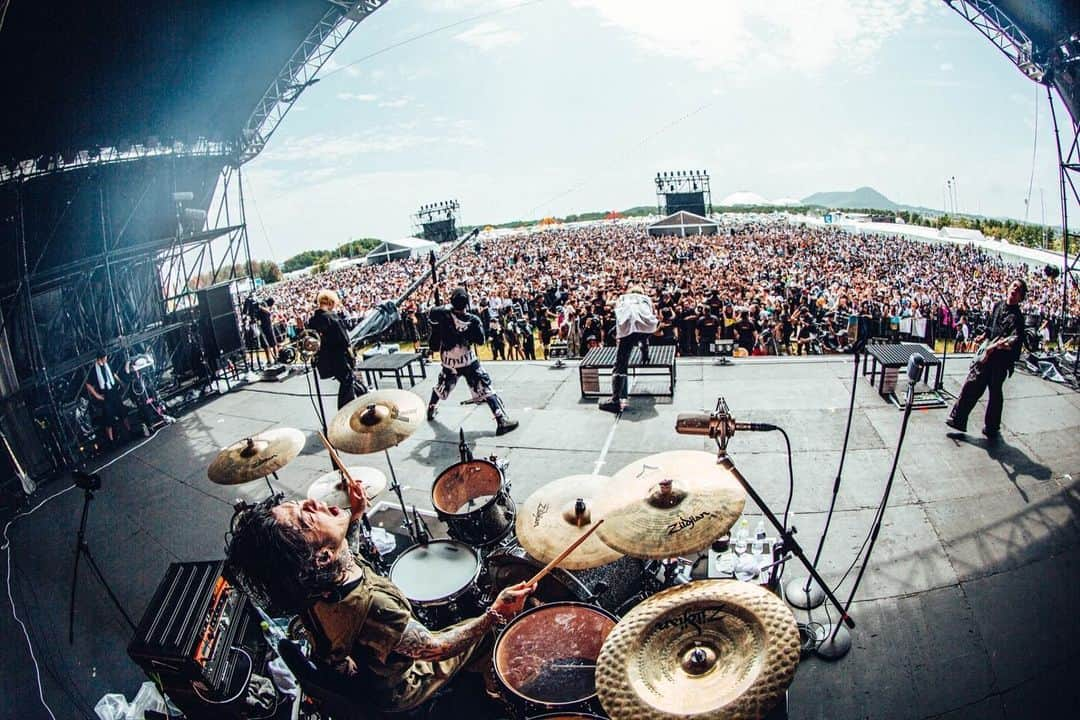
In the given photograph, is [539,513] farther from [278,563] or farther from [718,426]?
[278,563]

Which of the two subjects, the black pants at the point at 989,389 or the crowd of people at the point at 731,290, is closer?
the black pants at the point at 989,389

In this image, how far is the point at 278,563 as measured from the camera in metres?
2.11

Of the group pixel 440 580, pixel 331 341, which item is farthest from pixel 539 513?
pixel 331 341

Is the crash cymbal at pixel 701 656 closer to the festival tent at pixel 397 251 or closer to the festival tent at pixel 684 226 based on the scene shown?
the festival tent at pixel 684 226

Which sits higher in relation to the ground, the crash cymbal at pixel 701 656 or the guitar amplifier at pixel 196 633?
the crash cymbal at pixel 701 656

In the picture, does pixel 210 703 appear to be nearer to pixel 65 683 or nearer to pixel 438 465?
pixel 65 683

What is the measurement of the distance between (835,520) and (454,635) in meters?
3.45

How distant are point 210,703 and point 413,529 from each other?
1.96 m

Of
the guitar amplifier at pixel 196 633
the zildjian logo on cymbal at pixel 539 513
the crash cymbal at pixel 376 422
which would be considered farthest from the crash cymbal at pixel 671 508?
the guitar amplifier at pixel 196 633

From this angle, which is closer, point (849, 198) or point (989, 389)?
point (989, 389)

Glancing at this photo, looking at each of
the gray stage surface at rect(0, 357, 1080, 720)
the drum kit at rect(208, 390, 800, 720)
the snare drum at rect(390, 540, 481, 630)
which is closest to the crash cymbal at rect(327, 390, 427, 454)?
the drum kit at rect(208, 390, 800, 720)

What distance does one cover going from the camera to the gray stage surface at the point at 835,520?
10.2 feet

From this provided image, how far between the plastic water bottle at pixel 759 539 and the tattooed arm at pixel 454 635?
2.31 metres

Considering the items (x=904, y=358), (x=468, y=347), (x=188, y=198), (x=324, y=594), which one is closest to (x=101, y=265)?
(x=188, y=198)
